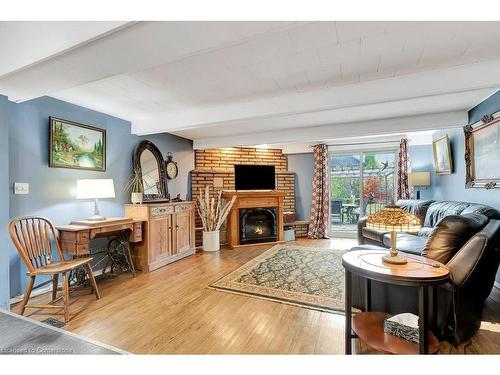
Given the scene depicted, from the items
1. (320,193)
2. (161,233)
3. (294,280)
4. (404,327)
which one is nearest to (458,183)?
(320,193)

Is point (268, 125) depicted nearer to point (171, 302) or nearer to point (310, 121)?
point (310, 121)

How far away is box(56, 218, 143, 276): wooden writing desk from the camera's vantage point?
2.62 meters

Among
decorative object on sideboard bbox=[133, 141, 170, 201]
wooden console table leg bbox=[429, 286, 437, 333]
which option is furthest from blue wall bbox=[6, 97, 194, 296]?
wooden console table leg bbox=[429, 286, 437, 333]

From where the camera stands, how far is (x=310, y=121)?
151 inches

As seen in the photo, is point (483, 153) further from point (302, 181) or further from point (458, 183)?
point (302, 181)

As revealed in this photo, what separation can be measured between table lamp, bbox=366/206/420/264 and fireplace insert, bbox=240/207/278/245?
138 inches

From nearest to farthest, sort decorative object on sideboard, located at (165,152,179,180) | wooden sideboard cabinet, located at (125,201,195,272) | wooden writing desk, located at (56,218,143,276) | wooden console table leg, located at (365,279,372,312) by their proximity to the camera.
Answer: wooden console table leg, located at (365,279,372,312) → wooden writing desk, located at (56,218,143,276) → wooden sideboard cabinet, located at (125,201,195,272) → decorative object on sideboard, located at (165,152,179,180)

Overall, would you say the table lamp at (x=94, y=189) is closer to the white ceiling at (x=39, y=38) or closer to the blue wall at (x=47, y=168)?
the blue wall at (x=47, y=168)

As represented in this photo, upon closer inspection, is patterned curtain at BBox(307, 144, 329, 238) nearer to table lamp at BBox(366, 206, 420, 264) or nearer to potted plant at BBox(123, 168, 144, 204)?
potted plant at BBox(123, 168, 144, 204)

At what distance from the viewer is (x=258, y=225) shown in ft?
17.3
